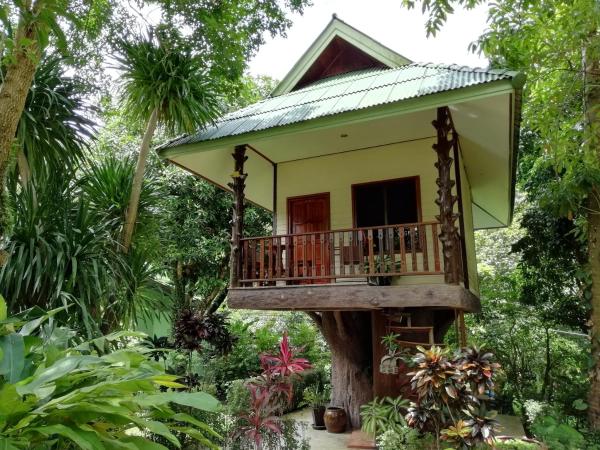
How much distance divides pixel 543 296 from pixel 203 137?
917cm

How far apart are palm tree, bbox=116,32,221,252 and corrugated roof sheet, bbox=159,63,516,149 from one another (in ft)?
2.37

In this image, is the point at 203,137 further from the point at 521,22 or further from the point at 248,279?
the point at 521,22

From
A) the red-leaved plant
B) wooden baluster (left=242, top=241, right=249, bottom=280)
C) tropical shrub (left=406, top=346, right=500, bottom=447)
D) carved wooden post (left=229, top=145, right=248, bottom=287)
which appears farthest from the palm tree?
tropical shrub (left=406, top=346, right=500, bottom=447)

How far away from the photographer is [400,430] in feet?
18.3

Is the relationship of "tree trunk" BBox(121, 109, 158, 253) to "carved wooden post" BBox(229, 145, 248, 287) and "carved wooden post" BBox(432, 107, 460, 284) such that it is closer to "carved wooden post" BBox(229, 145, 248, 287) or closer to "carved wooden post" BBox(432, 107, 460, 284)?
"carved wooden post" BBox(229, 145, 248, 287)

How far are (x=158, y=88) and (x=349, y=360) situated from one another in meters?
5.78

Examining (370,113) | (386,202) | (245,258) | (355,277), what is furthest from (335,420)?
(370,113)

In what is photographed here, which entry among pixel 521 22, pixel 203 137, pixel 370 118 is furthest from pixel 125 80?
pixel 521 22

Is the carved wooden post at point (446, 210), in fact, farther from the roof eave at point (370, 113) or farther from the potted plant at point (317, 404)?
the potted plant at point (317, 404)

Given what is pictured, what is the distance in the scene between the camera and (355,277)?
585cm

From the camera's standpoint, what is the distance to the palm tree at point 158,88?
5.97 metres

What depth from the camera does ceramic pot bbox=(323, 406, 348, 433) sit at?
7.59 metres

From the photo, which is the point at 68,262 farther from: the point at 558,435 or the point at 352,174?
the point at 558,435

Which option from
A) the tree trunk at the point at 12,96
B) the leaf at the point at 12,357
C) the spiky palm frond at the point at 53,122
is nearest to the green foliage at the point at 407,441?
the leaf at the point at 12,357
